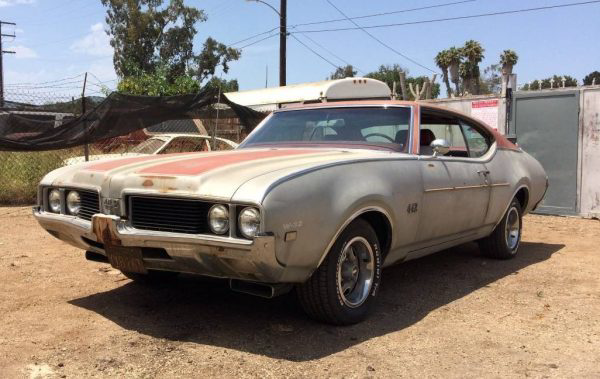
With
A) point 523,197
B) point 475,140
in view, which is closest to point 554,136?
point 523,197

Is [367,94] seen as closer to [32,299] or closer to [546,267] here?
[546,267]

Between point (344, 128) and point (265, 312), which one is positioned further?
point (344, 128)

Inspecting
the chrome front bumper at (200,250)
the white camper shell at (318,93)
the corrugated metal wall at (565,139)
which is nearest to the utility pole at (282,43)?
the white camper shell at (318,93)

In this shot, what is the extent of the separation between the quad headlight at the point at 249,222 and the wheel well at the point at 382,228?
3.57 ft

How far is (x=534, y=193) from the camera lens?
6.60 meters

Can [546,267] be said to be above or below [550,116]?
below

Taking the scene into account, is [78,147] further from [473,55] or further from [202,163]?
[473,55]

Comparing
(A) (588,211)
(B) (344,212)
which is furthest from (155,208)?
(A) (588,211)

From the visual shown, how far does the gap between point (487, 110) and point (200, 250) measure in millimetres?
8388

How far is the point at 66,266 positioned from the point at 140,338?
2.31 metres

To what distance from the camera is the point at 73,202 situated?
4.18 m

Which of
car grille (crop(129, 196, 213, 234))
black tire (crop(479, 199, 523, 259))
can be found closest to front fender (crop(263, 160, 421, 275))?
car grille (crop(129, 196, 213, 234))

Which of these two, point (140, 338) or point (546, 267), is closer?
point (140, 338)

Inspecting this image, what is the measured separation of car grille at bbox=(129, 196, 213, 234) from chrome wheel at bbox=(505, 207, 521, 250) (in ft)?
12.6
